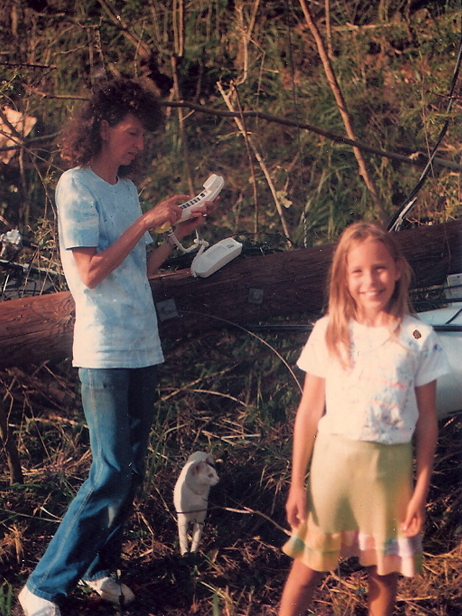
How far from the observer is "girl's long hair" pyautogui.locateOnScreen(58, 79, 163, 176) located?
251 centimetres

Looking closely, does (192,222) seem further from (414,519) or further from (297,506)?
(414,519)

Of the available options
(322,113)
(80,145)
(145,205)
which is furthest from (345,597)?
(322,113)

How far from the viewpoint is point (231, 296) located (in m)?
3.09

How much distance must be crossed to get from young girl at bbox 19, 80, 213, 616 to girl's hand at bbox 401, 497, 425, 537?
38.4 inches

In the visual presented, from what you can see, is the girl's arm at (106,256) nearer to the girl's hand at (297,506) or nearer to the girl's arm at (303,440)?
the girl's arm at (303,440)

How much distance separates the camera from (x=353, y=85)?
5070 millimetres

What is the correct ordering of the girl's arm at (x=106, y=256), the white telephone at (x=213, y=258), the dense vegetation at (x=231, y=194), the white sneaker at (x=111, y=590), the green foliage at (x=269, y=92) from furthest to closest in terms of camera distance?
the green foliage at (x=269, y=92), the white telephone at (x=213, y=258), the dense vegetation at (x=231, y=194), the white sneaker at (x=111, y=590), the girl's arm at (x=106, y=256)

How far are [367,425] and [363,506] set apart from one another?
239mm

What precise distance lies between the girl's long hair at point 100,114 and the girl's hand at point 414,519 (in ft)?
5.08

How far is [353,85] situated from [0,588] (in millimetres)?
3914

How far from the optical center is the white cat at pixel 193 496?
289 cm

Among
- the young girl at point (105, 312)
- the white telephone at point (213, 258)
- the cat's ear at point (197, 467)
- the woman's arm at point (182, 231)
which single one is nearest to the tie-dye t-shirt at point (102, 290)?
the young girl at point (105, 312)

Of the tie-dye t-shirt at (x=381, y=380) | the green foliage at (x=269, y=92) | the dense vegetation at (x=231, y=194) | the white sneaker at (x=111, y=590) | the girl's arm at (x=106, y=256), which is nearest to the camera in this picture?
the tie-dye t-shirt at (x=381, y=380)

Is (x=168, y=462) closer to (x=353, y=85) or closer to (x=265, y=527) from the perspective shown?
(x=265, y=527)
